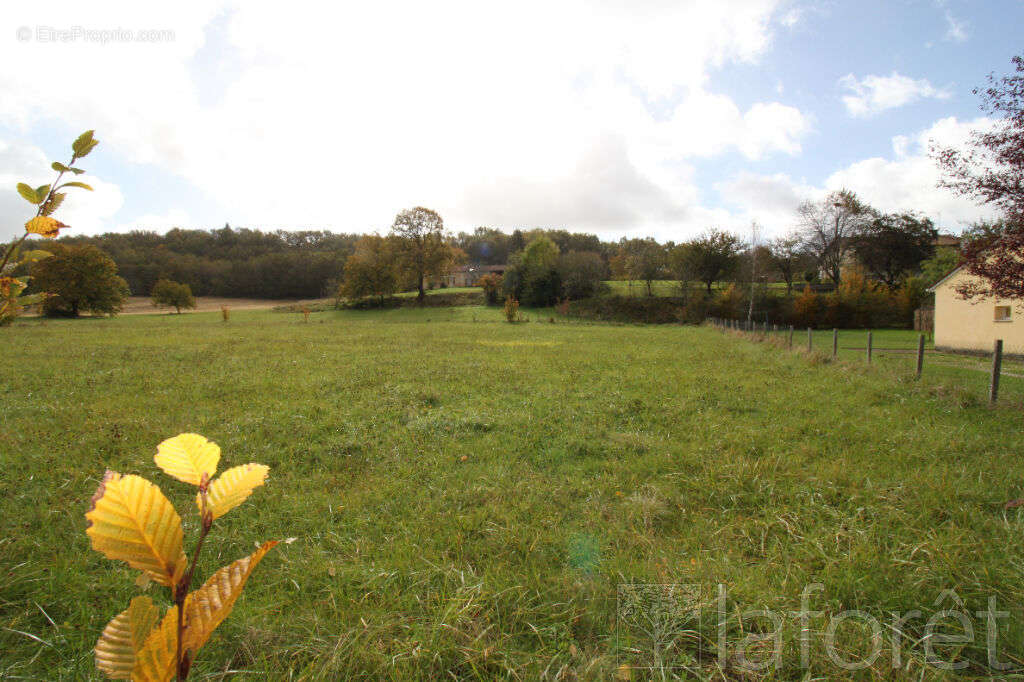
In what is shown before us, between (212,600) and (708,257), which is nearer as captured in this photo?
(212,600)

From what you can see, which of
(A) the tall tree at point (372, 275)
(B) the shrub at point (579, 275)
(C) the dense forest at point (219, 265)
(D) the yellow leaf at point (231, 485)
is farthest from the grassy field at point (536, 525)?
(C) the dense forest at point (219, 265)

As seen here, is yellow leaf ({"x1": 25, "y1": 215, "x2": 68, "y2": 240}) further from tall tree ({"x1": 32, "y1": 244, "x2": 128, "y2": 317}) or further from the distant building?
the distant building

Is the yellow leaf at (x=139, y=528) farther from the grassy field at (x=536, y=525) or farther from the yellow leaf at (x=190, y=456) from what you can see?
the grassy field at (x=536, y=525)

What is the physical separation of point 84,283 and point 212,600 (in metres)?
55.5

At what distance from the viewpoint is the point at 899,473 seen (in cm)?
479

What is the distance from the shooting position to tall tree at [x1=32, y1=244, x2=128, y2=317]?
132ft

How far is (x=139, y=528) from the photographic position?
0.64m

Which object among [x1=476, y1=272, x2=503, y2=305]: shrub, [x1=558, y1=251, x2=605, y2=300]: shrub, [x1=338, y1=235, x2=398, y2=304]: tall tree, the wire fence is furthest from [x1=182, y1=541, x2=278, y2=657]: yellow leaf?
[x1=338, y1=235, x2=398, y2=304]: tall tree

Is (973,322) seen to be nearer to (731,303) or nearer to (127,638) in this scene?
(731,303)

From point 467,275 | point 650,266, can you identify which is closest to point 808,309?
point 650,266

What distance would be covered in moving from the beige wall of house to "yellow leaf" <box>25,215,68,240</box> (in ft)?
86.2

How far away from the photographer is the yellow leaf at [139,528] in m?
0.63

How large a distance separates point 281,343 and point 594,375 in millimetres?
13611

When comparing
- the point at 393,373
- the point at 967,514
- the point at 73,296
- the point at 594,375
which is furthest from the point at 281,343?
the point at 73,296
